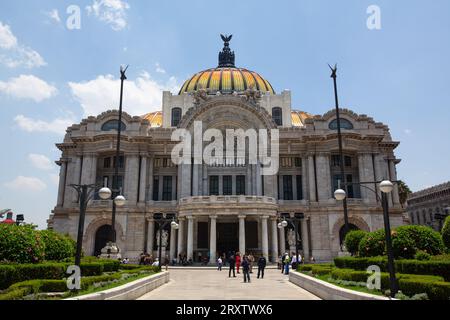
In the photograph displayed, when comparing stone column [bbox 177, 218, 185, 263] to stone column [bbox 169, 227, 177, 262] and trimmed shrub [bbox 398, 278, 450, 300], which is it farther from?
trimmed shrub [bbox 398, 278, 450, 300]

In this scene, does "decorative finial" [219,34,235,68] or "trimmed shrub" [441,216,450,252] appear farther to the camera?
"decorative finial" [219,34,235,68]

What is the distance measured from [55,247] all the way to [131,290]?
10.1m

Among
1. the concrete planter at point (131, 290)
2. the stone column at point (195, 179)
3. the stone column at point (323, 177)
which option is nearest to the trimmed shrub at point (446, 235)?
the concrete planter at point (131, 290)

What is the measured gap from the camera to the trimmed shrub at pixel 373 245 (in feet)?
71.5

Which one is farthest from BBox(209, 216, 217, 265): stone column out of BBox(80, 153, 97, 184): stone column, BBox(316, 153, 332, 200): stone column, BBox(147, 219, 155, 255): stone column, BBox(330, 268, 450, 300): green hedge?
BBox(330, 268, 450, 300): green hedge

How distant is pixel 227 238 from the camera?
48.1 meters

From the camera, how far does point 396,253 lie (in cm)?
1975

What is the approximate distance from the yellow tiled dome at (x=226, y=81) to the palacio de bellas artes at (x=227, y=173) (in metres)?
11.4

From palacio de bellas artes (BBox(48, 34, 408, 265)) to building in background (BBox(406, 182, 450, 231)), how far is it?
62.5 feet

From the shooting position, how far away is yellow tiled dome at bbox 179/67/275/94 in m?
63.7

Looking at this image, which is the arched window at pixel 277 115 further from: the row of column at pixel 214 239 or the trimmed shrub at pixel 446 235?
the trimmed shrub at pixel 446 235

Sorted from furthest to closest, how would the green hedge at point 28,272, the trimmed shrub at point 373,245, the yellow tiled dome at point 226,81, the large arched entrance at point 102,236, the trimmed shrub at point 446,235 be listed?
the yellow tiled dome at point 226,81
the large arched entrance at point 102,236
the trimmed shrub at point 373,245
the trimmed shrub at point 446,235
the green hedge at point 28,272
